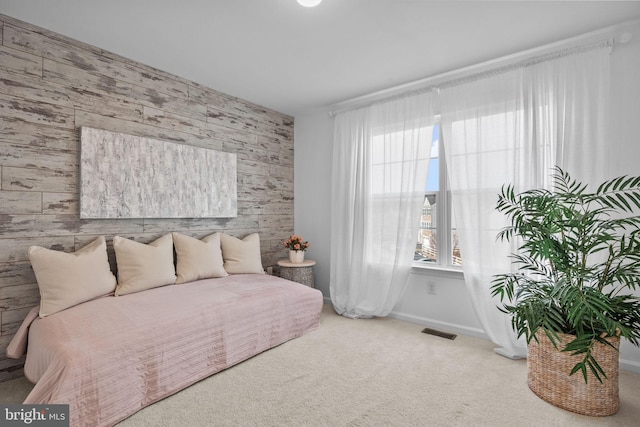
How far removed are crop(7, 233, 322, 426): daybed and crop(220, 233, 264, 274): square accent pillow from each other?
439 mm

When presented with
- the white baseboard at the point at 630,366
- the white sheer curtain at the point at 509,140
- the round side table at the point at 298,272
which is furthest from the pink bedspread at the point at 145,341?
the white baseboard at the point at 630,366

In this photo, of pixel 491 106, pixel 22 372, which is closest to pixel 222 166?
pixel 22 372

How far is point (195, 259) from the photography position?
321cm

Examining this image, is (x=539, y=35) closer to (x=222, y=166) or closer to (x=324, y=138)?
(x=324, y=138)

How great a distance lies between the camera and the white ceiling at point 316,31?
2.24m

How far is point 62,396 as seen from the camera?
1.70 metres

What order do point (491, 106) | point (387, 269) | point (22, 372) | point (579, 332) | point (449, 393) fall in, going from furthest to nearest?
1. point (387, 269)
2. point (491, 106)
3. point (22, 372)
4. point (449, 393)
5. point (579, 332)

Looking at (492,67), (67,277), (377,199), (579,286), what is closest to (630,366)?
(579,286)

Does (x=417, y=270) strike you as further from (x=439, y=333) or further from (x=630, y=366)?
(x=630, y=366)

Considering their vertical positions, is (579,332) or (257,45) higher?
(257,45)

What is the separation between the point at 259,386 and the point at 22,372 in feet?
5.84

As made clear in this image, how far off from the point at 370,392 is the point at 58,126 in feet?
10.0

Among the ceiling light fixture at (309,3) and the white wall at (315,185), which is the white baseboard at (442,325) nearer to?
the white wall at (315,185)

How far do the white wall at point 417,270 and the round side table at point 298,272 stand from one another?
49cm
